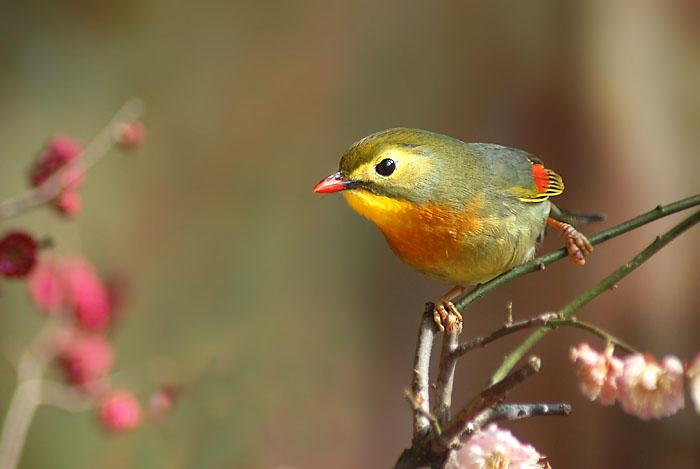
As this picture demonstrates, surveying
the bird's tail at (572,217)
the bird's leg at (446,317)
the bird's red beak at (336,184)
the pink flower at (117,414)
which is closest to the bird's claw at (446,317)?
the bird's leg at (446,317)

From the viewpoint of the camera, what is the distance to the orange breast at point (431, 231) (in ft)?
1.68

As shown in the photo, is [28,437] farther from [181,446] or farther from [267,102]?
[267,102]

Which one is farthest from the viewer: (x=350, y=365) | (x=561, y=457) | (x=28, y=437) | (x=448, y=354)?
(x=350, y=365)

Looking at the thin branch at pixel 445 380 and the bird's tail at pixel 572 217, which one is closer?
the thin branch at pixel 445 380

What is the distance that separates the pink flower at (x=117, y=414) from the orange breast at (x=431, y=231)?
400 millimetres

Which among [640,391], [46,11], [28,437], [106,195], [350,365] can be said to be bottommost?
[28,437]

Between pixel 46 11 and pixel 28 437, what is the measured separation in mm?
710

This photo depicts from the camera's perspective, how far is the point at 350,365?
1296 mm

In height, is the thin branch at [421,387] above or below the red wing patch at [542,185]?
below

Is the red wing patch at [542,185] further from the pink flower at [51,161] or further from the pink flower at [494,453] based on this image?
the pink flower at [51,161]

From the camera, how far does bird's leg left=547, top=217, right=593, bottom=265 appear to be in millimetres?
494

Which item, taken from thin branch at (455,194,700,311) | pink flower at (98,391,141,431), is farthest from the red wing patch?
pink flower at (98,391,141,431)

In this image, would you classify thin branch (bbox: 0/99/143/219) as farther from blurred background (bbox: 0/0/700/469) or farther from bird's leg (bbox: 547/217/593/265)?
blurred background (bbox: 0/0/700/469)

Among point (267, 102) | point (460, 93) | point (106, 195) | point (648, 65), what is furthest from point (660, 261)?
point (106, 195)
